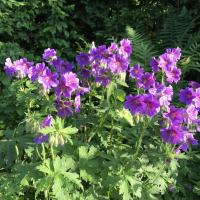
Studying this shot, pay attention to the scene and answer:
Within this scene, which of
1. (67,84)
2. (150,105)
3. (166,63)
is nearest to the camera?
(150,105)

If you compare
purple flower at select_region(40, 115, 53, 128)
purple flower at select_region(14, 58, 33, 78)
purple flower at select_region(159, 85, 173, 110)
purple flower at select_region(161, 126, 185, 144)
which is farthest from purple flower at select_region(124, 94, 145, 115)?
purple flower at select_region(14, 58, 33, 78)

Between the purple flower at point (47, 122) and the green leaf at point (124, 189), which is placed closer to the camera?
the purple flower at point (47, 122)

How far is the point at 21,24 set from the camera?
5.29 m

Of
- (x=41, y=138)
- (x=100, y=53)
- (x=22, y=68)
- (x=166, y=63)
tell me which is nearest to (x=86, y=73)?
(x=100, y=53)

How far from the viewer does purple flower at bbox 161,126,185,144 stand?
276cm

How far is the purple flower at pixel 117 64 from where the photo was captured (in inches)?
A: 118

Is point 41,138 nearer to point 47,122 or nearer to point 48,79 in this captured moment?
point 47,122

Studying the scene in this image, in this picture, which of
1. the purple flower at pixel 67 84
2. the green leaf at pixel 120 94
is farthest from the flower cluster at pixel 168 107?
the purple flower at pixel 67 84

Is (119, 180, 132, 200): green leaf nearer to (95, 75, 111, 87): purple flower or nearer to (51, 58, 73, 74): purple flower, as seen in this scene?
(95, 75, 111, 87): purple flower

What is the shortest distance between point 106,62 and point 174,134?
720mm

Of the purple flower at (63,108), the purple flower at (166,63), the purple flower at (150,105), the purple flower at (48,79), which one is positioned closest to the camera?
the purple flower at (150,105)

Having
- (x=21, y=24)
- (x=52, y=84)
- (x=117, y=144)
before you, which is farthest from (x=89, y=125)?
(x=21, y=24)

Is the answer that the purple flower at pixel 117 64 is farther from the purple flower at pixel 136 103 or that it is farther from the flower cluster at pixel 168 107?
the purple flower at pixel 136 103

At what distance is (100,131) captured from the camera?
3.40m
